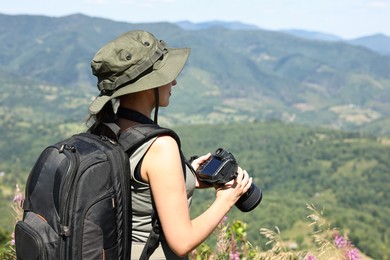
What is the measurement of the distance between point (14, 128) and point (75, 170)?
596ft

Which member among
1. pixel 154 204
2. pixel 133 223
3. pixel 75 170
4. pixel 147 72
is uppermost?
pixel 147 72

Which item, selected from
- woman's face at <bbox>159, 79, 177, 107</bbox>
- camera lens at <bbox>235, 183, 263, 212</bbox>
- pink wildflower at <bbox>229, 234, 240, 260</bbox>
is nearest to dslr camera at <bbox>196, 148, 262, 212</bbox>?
camera lens at <bbox>235, 183, 263, 212</bbox>

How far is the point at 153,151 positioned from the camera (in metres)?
2.20

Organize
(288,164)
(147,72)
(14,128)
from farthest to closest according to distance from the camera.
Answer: (14,128) < (288,164) < (147,72)

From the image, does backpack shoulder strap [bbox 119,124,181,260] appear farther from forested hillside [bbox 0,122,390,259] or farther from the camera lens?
forested hillside [bbox 0,122,390,259]

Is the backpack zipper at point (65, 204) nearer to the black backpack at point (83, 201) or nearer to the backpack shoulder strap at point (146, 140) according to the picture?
the black backpack at point (83, 201)

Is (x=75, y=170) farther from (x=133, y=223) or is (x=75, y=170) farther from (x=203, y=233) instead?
(x=203, y=233)

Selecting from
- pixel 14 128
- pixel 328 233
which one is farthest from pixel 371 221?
pixel 14 128

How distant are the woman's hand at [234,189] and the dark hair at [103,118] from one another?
0.62m

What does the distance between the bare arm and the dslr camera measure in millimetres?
237

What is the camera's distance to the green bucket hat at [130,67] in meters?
2.30

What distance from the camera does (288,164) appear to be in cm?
13388

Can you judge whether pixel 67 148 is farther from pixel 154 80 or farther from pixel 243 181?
pixel 243 181

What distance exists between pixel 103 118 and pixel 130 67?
0.30 meters
